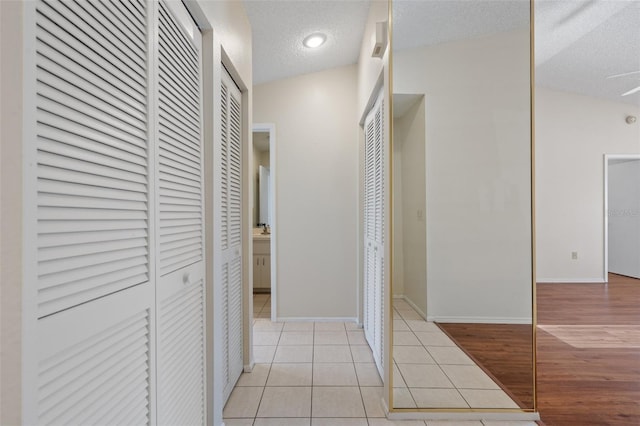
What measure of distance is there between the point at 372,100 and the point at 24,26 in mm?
2406

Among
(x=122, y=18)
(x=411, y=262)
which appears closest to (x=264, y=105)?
(x=411, y=262)

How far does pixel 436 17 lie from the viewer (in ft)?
6.49

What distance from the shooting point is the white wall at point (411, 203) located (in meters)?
2.00

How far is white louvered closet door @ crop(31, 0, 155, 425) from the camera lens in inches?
25.3

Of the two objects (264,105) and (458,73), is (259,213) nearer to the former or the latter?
(264,105)

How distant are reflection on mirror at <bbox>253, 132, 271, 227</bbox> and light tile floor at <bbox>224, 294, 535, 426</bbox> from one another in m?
2.71

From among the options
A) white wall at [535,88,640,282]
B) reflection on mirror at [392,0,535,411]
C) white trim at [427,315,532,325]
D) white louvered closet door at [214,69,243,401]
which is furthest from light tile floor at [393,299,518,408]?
white wall at [535,88,640,282]

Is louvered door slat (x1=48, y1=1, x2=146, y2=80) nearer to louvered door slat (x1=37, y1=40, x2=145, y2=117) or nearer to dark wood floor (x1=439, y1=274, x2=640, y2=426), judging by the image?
louvered door slat (x1=37, y1=40, x2=145, y2=117)

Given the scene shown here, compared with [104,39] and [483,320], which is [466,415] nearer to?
[483,320]

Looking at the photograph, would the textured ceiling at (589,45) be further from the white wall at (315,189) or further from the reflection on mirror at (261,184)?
the reflection on mirror at (261,184)

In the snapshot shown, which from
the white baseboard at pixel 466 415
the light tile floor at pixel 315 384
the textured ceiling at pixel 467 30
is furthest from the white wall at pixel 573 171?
the white baseboard at pixel 466 415

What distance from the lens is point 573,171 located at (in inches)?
217

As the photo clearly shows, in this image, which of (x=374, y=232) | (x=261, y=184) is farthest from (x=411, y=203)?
(x=261, y=184)

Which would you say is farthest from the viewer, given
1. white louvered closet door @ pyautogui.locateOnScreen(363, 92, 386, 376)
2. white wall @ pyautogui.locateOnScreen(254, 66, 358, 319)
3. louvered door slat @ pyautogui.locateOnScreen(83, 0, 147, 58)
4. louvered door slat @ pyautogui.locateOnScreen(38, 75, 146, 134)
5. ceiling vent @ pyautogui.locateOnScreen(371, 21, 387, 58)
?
white wall @ pyautogui.locateOnScreen(254, 66, 358, 319)
